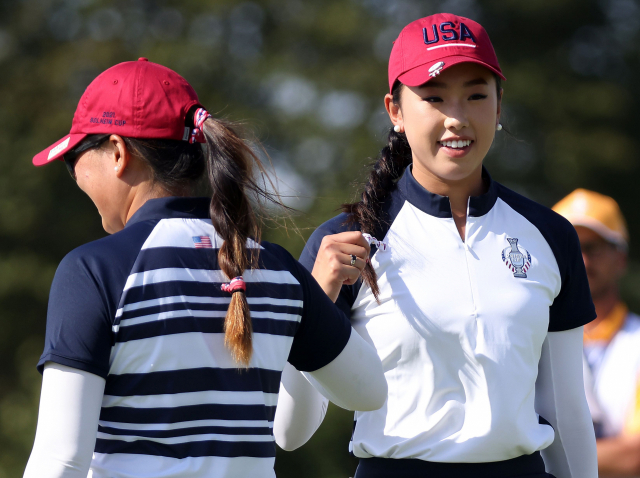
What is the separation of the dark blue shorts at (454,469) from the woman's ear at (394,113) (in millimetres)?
890

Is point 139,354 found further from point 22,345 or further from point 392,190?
point 22,345

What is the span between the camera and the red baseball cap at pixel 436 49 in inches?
86.3

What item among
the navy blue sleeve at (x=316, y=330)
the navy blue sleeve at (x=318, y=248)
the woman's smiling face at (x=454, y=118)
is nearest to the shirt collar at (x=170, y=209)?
the navy blue sleeve at (x=316, y=330)

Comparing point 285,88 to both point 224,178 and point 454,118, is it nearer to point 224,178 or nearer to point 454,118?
point 454,118

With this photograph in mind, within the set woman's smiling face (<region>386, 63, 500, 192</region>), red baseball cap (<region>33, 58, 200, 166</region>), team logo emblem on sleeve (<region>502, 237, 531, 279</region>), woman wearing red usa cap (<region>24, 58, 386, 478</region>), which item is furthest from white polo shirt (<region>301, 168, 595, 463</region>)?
red baseball cap (<region>33, 58, 200, 166</region>)

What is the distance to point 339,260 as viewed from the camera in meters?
2.03

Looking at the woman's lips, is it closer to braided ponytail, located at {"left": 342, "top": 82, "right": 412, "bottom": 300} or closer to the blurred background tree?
braided ponytail, located at {"left": 342, "top": 82, "right": 412, "bottom": 300}

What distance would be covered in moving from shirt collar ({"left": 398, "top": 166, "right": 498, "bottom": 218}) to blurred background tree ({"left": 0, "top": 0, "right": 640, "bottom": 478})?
7017 millimetres

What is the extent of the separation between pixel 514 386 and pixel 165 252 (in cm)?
98

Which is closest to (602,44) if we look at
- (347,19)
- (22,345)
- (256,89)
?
(347,19)

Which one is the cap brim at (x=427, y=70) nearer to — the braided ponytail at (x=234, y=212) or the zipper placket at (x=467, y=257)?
the zipper placket at (x=467, y=257)

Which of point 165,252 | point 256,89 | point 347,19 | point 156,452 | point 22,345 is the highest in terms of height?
point 347,19

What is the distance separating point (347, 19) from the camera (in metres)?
10.2

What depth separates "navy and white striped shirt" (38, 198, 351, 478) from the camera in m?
1.51
